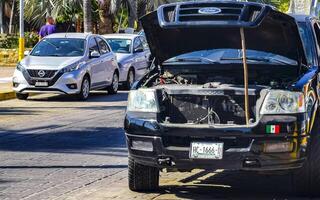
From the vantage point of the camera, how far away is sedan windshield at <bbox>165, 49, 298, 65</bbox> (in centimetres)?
841

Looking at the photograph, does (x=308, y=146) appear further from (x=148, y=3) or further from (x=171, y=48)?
(x=148, y=3)

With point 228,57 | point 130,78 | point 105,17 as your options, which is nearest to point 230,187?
point 228,57

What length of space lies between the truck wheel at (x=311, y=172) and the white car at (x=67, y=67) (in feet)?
37.4

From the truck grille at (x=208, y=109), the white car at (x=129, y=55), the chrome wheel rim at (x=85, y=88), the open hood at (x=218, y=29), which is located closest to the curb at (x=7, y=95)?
the chrome wheel rim at (x=85, y=88)

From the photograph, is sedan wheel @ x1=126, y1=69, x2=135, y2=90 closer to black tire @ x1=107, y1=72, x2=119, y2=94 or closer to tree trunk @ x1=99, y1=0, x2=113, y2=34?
black tire @ x1=107, y1=72, x2=119, y2=94

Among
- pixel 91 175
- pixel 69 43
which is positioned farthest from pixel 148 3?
pixel 91 175

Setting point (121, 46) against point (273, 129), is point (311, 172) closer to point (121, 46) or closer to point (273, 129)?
point (273, 129)

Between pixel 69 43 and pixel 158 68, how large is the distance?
37.5 feet

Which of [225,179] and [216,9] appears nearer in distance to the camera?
[216,9]

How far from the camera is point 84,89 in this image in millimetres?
19359

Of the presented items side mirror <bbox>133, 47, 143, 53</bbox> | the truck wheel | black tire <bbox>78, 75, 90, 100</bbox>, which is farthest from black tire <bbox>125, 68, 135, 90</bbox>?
the truck wheel

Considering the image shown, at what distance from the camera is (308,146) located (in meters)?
7.69

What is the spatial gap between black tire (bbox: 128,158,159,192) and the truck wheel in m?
1.46

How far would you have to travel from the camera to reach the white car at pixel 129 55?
2269cm
